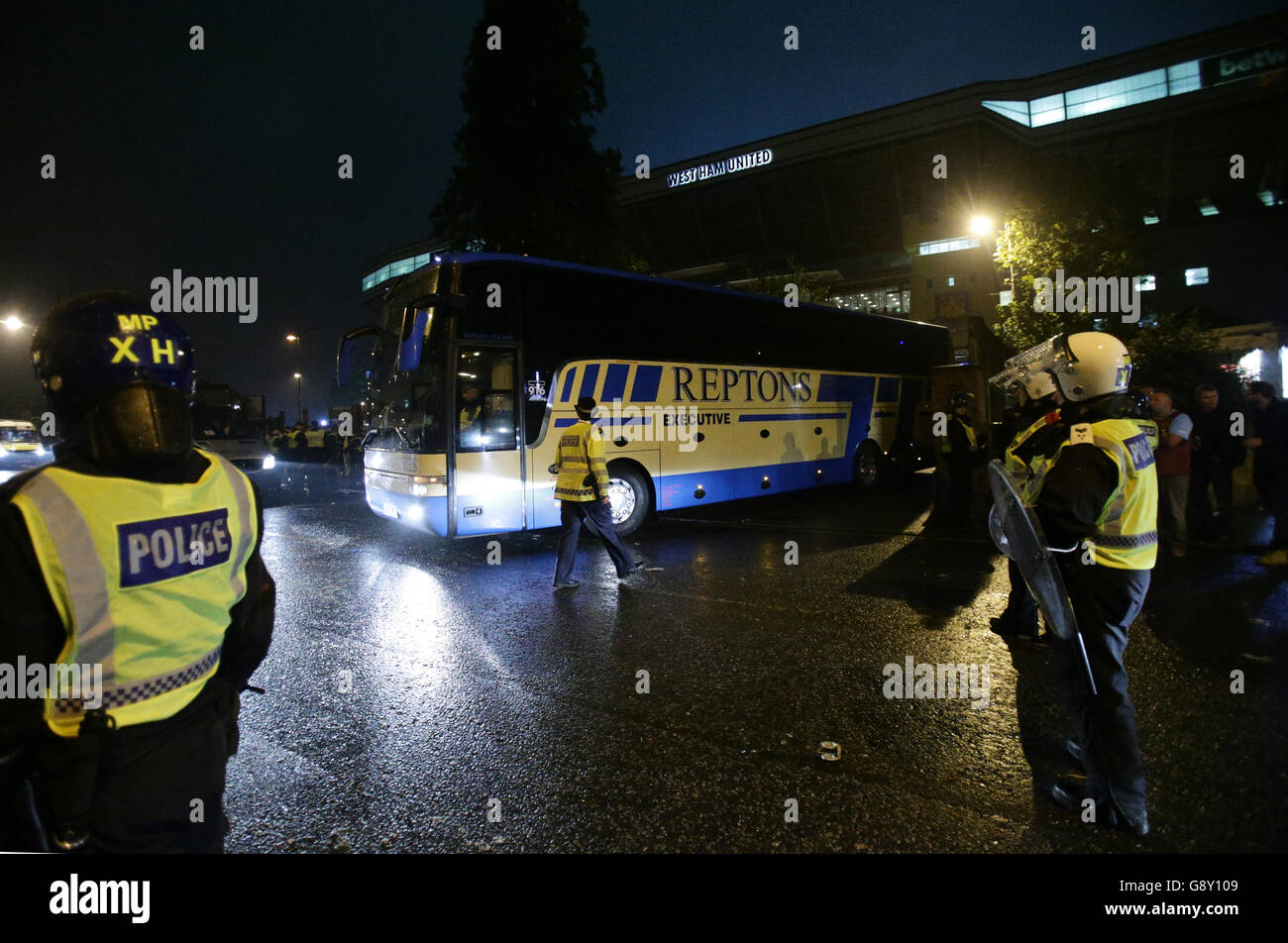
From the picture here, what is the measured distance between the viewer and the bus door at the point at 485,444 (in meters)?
7.91

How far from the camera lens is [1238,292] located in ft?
109

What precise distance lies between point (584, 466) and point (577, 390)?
2.53 meters

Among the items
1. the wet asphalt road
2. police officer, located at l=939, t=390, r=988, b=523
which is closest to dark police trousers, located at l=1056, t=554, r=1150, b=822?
the wet asphalt road

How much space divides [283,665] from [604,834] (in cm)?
314

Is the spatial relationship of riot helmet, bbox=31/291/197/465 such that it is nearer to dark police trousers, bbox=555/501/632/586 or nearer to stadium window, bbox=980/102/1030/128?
dark police trousers, bbox=555/501/632/586

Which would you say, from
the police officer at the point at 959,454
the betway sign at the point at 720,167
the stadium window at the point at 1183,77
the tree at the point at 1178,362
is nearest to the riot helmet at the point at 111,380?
the police officer at the point at 959,454

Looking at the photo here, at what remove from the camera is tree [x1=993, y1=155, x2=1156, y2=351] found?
50.4ft

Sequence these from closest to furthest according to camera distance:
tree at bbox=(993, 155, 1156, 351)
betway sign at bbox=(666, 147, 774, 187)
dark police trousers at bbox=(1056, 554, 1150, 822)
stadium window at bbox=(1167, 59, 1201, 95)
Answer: dark police trousers at bbox=(1056, 554, 1150, 822) → tree at bbox=(993, 155, 1156, 351) → stadium window at bbox=(1167, 59, 1201, 95) → betway sign at bbox=(666, 147, 774, 187)

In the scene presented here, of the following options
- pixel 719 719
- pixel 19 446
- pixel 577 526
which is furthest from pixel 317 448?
pixel 719 719

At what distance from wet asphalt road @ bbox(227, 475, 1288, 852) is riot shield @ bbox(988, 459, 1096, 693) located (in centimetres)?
81

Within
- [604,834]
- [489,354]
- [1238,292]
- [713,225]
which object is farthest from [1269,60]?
[604,834]

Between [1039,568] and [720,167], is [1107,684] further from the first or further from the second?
[720,167]
